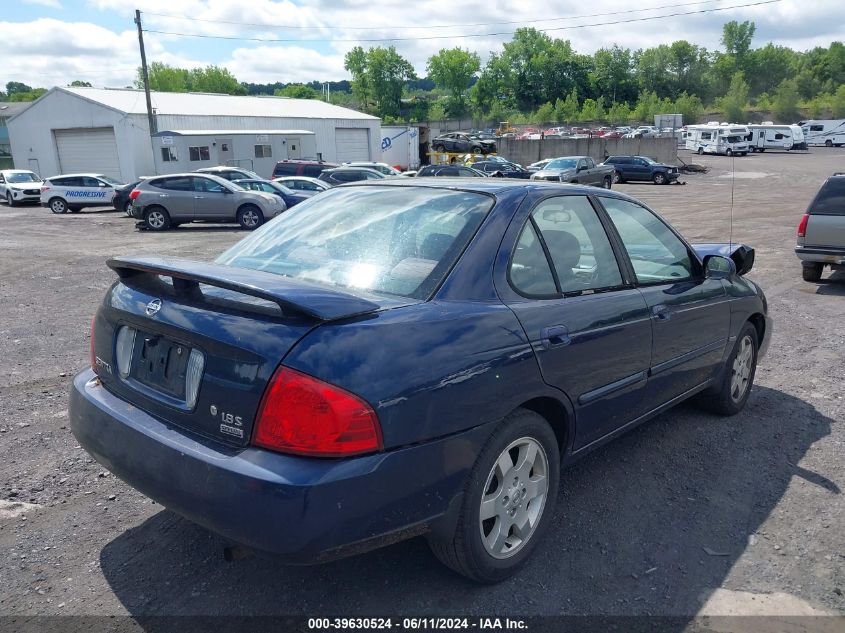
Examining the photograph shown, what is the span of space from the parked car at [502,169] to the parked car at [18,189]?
793 inches

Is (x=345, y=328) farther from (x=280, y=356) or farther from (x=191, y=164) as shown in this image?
(x=191, y=164)

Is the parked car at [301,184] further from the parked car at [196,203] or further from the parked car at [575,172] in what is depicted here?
the parked car at [575,172]

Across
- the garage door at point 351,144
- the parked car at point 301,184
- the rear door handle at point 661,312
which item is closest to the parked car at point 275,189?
the parked car at point 301,184

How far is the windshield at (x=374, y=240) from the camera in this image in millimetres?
2881

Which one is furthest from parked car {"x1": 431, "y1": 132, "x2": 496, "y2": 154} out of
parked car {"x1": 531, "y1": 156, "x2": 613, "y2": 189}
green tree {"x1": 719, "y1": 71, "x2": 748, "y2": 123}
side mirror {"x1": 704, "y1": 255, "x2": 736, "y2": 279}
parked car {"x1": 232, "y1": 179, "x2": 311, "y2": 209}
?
green tree {"x1": 719, "y1": 71, "x2": 748, "y2": 123}

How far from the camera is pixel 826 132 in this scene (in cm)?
6912

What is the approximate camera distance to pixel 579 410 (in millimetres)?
3205

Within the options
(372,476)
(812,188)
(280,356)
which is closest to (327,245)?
(280,356)

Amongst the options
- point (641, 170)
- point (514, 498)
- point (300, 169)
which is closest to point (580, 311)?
point (514, 498)

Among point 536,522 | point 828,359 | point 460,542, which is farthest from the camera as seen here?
point 828,359

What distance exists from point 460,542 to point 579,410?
0.91 meters

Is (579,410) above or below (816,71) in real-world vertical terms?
below

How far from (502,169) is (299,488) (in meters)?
31.9

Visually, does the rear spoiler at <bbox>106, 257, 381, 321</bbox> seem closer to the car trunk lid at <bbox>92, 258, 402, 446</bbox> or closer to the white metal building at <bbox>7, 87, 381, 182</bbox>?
the car trunk lid at <bbox>92, 258, 402, 446</bbox>
